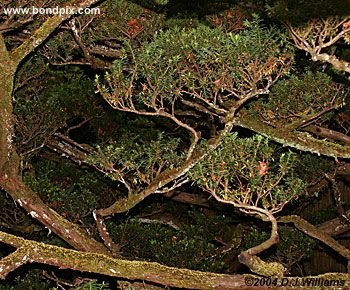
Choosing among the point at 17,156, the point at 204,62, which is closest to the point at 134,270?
the point at 17,156

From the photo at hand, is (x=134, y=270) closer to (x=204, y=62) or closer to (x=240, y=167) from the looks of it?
(x=240, y=167)

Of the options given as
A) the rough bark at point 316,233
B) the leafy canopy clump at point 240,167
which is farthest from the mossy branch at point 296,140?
the rough bark at point 316,233

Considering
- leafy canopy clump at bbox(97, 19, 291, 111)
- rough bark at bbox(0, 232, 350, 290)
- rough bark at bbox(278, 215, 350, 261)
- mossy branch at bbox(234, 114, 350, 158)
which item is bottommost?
rough bark at bbox(278, 215, 350, 261)

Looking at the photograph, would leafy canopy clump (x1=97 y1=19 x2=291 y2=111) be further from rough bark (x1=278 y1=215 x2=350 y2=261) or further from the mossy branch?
rough bark (x1=278 y1=215 x2=350 y2=261)

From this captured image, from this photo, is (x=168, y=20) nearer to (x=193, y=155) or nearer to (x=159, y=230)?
(x=193, y=155)

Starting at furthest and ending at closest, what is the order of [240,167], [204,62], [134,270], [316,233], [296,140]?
[316,233] < [296,140] < [134,270] < [240,167] < [204,62]

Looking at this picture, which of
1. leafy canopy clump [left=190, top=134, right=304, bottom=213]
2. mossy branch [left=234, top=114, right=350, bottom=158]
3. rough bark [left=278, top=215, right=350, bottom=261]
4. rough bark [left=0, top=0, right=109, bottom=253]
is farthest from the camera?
rough bark [left=278, top=215, right=350, bottom=261]

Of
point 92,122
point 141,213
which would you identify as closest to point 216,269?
point 141,213

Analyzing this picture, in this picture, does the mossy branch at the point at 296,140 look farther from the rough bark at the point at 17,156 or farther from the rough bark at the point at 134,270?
the rough bark at the point at 17,156

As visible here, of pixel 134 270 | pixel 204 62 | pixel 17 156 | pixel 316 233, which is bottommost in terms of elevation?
pixel 316 233

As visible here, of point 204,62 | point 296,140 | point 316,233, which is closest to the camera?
point 204,62

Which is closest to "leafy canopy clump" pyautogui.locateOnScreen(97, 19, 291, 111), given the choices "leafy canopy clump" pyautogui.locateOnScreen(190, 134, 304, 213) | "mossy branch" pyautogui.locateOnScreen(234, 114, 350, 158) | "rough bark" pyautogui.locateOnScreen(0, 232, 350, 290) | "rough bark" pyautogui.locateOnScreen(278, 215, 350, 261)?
"leafy canopy clump" pyautogui.locateOnScreen(190, 134, 304, 213)
